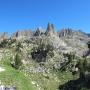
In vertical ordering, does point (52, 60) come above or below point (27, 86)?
above

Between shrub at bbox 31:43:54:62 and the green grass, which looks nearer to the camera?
the green grass

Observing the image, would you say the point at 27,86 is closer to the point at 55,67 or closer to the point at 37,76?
the point at 37,76

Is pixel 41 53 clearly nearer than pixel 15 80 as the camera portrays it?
No

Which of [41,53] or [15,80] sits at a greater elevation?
[41,53]

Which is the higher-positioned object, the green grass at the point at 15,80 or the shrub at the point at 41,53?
the shrub at the point at 41,53

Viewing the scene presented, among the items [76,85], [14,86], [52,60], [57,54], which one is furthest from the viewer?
[57,54]

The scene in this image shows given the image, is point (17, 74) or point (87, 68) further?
point (87, 68)

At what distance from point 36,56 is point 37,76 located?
117ft

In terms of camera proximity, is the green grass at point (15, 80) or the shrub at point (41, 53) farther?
the shrub at point (41, 53)

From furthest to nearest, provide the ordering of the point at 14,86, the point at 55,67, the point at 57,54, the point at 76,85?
the point at 57,54
the point at 55,67
the point at 76,85
the point at 14,86

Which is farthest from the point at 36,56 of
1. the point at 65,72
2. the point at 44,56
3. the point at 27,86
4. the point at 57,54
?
the point at 27,86

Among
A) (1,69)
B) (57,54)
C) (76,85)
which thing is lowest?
(76,85)

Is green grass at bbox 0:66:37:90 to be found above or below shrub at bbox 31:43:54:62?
below

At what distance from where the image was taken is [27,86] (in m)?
46.6
